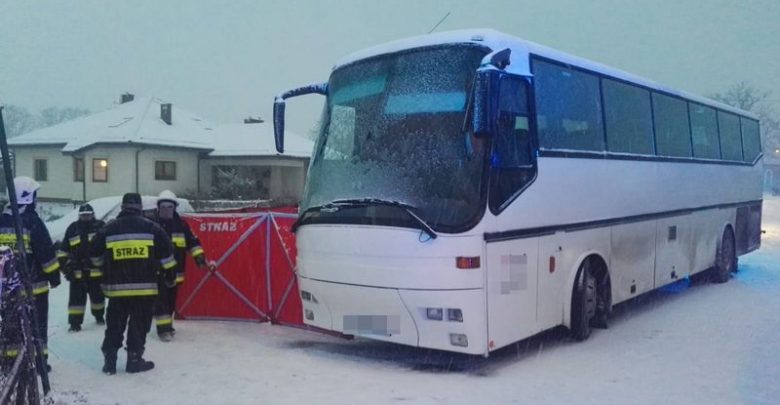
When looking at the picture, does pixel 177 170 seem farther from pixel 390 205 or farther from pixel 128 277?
pixel 390 205

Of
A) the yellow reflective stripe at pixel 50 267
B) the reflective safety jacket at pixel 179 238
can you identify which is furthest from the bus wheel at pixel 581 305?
the yellow reflective stripe at pixel 50 267

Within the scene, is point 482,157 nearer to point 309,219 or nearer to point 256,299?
point 309,219

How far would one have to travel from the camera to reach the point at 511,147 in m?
6.76

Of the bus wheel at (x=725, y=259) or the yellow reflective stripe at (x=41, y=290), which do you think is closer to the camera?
the yellow reflective stripe at (x=41, y=290)

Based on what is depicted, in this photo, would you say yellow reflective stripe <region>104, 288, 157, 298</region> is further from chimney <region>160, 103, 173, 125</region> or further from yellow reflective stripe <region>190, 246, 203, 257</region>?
chimney <region>160, 103, 173, 125</region>

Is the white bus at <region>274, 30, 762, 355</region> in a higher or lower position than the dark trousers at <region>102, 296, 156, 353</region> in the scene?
higher

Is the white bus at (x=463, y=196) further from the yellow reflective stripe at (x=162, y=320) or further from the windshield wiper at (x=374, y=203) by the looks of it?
the yellow reflective stripe at (x=162, y=320)

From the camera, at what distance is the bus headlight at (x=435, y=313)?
6.38 m

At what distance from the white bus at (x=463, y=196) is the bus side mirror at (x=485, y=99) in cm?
1

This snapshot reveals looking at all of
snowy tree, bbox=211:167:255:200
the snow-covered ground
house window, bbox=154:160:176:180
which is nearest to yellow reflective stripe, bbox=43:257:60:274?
the snow-covered ground

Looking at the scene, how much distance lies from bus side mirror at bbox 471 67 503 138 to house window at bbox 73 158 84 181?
34.7m

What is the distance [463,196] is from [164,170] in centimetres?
3270

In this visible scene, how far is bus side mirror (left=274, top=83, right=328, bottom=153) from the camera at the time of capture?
27.0 feet

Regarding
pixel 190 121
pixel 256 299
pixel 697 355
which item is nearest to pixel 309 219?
pixel 256 299
